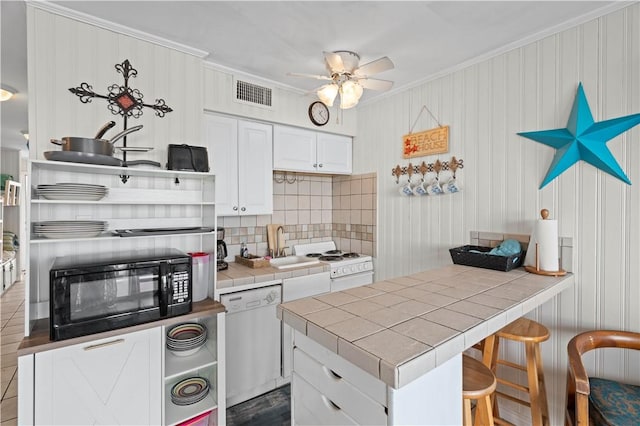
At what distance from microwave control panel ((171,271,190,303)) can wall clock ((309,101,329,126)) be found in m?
1.85

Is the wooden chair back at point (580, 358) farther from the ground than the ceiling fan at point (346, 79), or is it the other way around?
the ceiling fan at point (346, 79)

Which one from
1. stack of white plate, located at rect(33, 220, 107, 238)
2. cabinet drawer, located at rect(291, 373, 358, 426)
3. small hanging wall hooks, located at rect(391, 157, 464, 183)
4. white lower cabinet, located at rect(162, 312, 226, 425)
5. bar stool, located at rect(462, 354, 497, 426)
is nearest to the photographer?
cabinet drawer, located at rect(291, 373, 358, 426)

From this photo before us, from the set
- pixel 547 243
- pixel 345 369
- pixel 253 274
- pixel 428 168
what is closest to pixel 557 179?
pixel 547 243

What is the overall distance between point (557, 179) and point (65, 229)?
2770 millimetres

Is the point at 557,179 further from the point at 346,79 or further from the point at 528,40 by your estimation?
the point at 346,79

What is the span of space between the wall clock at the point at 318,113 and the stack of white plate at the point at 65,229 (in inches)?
77.3

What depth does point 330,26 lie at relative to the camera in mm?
1777

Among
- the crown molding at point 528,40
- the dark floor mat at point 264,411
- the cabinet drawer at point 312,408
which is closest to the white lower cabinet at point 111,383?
the dark floor mat at point 264,411

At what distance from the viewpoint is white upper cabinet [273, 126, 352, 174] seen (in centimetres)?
275

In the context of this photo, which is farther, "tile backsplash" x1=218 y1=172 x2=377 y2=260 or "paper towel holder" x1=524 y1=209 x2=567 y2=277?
"tile backsplash" x1=218 y1=172 x2=377 y2=260

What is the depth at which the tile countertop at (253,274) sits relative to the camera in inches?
85.4

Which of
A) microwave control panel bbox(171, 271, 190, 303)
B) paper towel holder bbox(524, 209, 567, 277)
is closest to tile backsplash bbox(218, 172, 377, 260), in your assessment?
microwave control panel bbox(171, 271, 190, 303)

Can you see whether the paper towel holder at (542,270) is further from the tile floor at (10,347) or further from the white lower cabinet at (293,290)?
the tile floor at (10,347)

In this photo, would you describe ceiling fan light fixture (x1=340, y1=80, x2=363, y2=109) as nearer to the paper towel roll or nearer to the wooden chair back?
the paper towel roll
